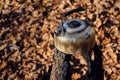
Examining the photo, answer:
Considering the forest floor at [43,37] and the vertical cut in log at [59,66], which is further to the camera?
the forest floor at [43,37]

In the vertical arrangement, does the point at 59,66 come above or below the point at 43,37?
below

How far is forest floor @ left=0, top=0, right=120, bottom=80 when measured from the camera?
3396mm

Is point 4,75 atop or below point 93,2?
below

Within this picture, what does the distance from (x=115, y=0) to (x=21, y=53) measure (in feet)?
5.82

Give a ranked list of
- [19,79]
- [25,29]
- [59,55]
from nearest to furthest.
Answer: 1. [59,55]
2. [19,79]
3. [25,29]

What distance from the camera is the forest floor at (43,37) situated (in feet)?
11.1

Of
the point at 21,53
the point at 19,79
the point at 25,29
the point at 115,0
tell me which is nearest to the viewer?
the point at 19,79

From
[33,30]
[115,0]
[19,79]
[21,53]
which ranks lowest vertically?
[19,79]

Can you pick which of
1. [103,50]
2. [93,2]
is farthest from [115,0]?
[103,50]

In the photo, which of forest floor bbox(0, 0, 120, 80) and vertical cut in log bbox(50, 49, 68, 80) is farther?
forest floor bbox(0, 0, 120, 80)

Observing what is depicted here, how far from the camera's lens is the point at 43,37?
3.73 m

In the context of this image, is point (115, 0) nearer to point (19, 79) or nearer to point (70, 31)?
point (70, 31)

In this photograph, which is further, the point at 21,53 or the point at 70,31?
the point at 21,53

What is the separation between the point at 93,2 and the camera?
4086 millimetres
